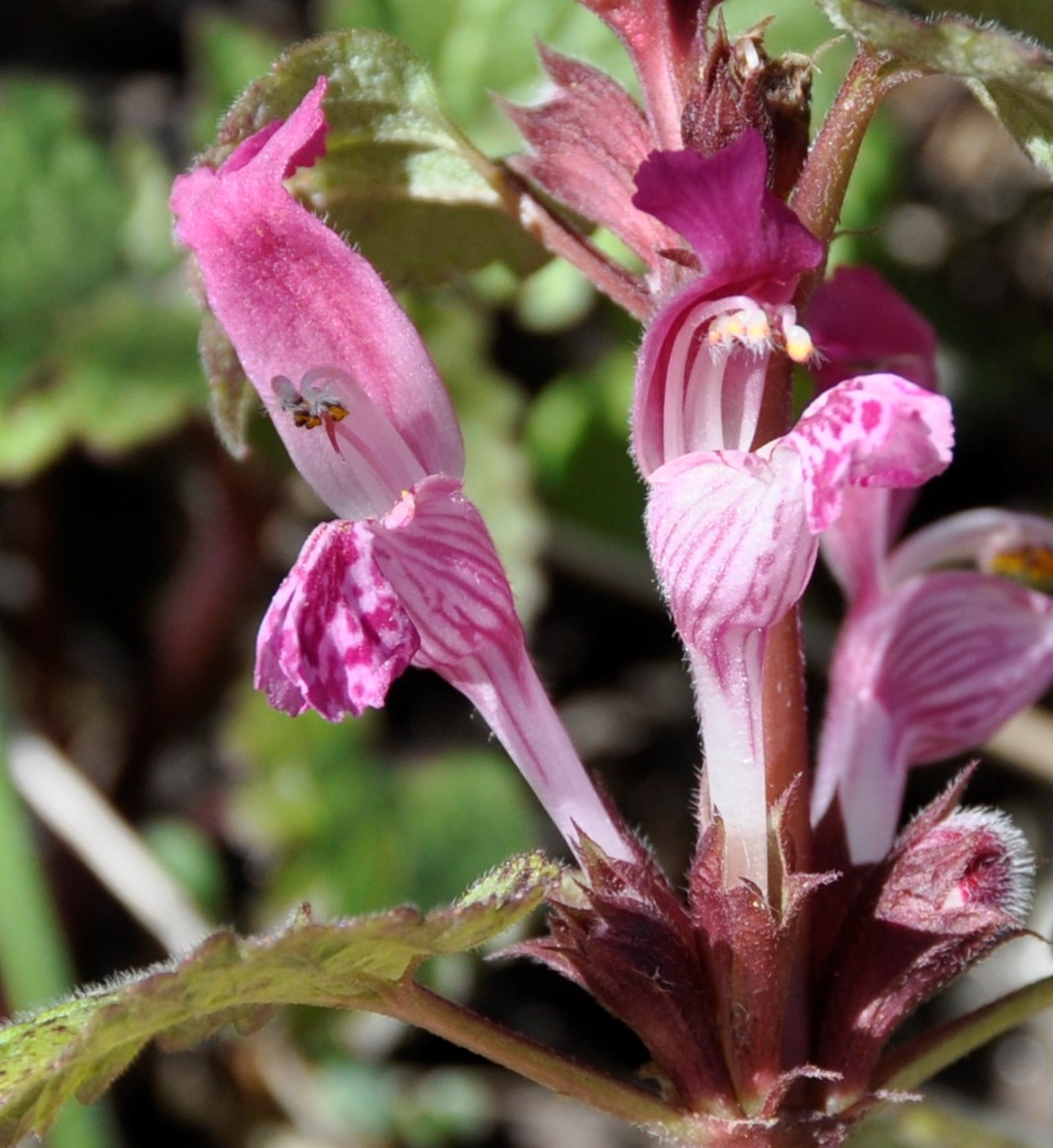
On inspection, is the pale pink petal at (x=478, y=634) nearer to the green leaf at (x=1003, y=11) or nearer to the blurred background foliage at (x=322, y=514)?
the green leaf at (x=1003, y=11)

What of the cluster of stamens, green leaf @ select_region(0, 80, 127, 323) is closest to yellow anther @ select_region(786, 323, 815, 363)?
the cluster of stamens

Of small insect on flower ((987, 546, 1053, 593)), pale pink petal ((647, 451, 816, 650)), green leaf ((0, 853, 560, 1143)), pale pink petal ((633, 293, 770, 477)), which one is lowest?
small insect on flower ((987, 546, 1053, 593))

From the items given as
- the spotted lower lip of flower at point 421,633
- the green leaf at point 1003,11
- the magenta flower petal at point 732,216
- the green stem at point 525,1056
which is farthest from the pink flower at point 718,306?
the green stem at point 525,1056

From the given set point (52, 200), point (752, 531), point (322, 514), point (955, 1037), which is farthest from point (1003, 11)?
point (52, 200)

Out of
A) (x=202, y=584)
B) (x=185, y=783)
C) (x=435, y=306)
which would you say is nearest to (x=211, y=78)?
(x=435, y=306)

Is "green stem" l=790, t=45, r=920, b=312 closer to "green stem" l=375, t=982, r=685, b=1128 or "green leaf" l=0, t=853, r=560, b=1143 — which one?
"green leaf" l=0, t=853, r=560, b=1143

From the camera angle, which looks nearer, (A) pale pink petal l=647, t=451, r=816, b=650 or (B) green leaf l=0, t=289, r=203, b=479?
(A) pale pink petal l=647, t=451, r=816, b=650

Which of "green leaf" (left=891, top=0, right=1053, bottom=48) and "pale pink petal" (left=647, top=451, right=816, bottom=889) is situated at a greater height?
"green leaf" (left=891, top=0, right=1053, bottom=48)

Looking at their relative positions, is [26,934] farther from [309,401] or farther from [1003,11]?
[1003,11]

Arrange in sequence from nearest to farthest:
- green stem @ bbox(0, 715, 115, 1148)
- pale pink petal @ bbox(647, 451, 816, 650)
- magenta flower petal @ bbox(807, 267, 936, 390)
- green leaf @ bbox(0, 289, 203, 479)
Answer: pale pink petal @ bbox(647, 451, 816, 650) < magenta flower petal @ bbox(807, 267, 936, 390) < green stem @ bbox(0, 715, 115, 1148) < green leaf @ bbox(0, 289, 203, 479)
